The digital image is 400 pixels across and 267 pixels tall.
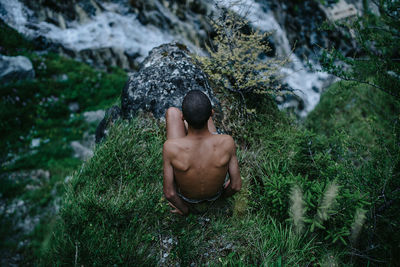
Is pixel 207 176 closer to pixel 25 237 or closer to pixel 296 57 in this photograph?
pixel 25 237

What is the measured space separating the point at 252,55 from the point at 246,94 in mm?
827

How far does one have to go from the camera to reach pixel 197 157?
7.16 ft

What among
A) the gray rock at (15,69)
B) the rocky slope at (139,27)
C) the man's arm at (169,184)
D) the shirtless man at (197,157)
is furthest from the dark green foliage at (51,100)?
the shirtless man at (197,157)

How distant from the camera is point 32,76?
6145 mm

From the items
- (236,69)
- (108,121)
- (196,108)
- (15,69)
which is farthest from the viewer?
(15,69)

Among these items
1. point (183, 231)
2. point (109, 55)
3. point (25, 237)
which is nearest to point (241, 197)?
point (183, 231)

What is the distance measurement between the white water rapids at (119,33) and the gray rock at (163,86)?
12.8ft

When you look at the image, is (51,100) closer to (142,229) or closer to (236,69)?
(236,69)

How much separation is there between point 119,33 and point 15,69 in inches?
155

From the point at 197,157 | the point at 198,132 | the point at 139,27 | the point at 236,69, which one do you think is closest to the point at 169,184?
the point at 197,157

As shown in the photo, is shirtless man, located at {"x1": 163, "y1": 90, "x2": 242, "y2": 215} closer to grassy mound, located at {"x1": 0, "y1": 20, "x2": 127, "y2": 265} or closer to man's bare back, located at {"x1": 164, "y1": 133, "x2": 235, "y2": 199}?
man's bare back, located at {"x1": 164, "y1": 133, "x2": 235, "y2": 199}

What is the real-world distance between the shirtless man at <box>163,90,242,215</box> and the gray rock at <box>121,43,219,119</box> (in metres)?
1.59

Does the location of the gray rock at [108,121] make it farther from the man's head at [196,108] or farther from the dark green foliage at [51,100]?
the man's head at [196,108]

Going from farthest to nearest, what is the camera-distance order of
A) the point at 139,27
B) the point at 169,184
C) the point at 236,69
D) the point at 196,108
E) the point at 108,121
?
the point at 139,27
the point at 236,69
the point at 108,121
the point at 169,184
the point at 196,108
